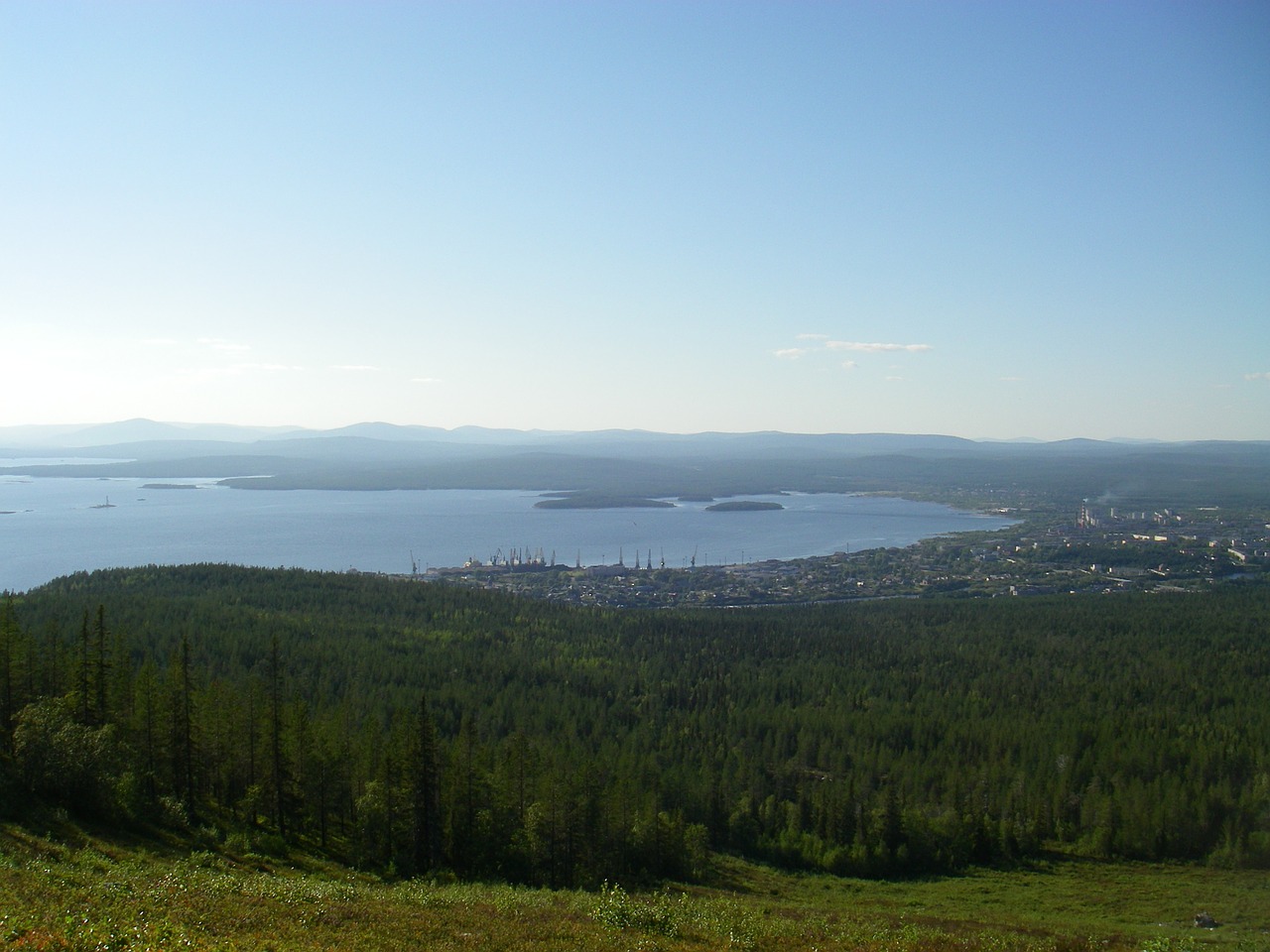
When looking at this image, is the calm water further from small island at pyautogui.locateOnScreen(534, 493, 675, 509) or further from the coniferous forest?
the coniferous forest

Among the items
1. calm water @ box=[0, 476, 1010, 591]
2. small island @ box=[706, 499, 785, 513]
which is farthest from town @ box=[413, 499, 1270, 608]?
small island @ box=[706, 499, 785, 513]

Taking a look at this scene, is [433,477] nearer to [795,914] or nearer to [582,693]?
[582,693]

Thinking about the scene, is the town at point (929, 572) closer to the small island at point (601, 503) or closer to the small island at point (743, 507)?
the small island at point (743, 507)

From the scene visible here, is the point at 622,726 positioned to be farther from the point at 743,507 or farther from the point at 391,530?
the point at 743,507

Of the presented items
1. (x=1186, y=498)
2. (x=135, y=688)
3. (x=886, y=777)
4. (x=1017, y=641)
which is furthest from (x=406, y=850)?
(x=1186, y=498)

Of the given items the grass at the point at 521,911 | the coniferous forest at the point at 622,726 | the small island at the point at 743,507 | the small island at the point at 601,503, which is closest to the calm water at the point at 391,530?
the small island at the point at 743,507

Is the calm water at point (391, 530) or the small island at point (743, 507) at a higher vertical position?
the small island at point (743, 507)
